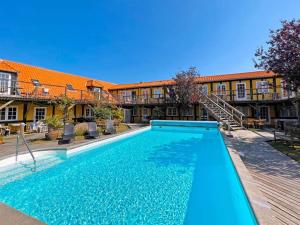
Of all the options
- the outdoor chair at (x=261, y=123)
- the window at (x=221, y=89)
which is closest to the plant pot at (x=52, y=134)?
the outdoor chair at (x=261, y=123)

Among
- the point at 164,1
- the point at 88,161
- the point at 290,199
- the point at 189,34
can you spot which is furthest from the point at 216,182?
the point at 189,34

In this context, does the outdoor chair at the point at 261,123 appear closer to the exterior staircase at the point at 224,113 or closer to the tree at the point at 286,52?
the exterior staircase at the point at 224,113

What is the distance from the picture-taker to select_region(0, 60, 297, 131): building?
1505 cm

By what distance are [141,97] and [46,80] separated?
1332 centimetres

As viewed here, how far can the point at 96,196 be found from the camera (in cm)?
433

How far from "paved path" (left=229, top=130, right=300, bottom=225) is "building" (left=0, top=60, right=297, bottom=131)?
10.2 meters

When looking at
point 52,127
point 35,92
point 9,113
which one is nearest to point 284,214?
point 52,127

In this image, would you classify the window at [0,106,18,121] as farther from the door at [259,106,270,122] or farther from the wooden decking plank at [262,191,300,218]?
the door at [259,106,270,122]

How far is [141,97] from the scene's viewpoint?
1064 inches

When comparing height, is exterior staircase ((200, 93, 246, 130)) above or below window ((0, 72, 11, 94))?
below

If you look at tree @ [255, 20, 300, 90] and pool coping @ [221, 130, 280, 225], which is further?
tree @ [255, 20, 300, 90]

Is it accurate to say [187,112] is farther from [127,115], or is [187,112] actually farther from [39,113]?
[39,113]

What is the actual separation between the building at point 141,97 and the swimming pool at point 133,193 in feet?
35.5

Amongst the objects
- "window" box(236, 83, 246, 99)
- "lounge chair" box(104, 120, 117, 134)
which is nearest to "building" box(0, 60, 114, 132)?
"lounge chair" box(104, 120, 117, 134)
